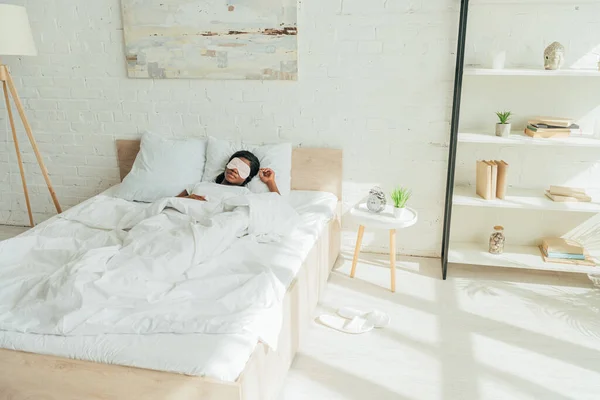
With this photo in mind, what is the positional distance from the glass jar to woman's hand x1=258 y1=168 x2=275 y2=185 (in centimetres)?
138

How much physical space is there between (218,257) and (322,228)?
73 cm

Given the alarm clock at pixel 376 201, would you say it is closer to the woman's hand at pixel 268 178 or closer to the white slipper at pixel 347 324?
the woman's hand at pixel 268 178

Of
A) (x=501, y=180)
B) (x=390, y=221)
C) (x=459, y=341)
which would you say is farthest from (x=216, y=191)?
(x=501, y=180)

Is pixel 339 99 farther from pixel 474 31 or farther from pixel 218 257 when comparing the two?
pixel 218 257

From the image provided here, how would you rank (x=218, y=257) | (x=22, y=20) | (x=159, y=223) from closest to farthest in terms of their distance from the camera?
1. (x=218, y=257)
2. (x=159, y=223)
3. (x=22, y=20)

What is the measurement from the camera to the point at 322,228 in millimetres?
2846

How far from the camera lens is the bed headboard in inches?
134

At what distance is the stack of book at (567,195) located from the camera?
9.73ft

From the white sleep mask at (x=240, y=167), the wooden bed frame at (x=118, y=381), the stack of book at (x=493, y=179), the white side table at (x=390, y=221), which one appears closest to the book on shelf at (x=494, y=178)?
the stack of book at (x=493, y=179)

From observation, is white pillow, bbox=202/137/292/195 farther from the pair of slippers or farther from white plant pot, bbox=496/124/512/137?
white plant pot, bbox=496/124/512/137

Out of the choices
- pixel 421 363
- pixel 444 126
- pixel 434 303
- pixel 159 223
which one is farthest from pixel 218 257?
pixel 444 126

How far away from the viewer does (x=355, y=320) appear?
8.69 feet

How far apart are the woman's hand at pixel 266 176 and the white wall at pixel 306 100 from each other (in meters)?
0.43

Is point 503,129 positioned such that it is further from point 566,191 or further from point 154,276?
point 154,276
